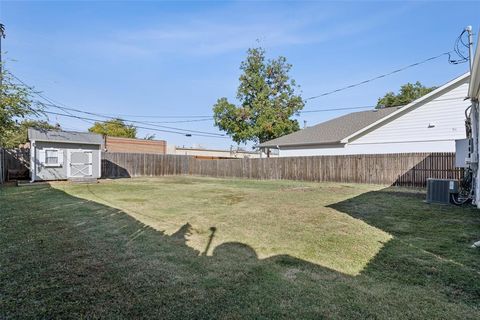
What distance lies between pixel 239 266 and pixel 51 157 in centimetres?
1532

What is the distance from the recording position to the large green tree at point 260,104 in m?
25.7

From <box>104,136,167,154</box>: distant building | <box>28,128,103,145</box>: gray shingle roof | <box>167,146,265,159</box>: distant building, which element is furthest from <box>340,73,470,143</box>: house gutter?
<box>167,146,265,159</box>: distant building

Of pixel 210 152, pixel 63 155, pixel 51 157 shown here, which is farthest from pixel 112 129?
pixel 51 157

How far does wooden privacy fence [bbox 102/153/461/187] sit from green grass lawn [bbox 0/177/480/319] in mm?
6605

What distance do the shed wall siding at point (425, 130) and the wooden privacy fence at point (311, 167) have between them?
1.80m

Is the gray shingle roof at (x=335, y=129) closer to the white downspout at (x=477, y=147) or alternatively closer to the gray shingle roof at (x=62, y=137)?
the white downspout at (x=477, y=147)

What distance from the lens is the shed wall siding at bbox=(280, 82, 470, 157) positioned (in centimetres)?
1223

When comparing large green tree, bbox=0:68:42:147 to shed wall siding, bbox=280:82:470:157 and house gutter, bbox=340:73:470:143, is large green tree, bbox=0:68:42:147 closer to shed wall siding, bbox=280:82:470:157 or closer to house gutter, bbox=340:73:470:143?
house gutter, bbox=340:73:470:143

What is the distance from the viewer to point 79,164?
15.5 meters

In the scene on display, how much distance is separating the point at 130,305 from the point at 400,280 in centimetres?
251

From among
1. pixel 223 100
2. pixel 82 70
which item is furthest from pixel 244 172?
pixel 82 70

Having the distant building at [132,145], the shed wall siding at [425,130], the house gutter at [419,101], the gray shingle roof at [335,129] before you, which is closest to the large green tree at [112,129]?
the distant building at [132,145]

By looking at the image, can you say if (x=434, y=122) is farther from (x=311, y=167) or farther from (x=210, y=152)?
(x=210, y=152)

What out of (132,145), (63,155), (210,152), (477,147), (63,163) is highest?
(132,145)
